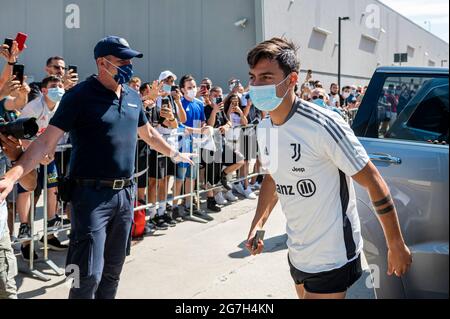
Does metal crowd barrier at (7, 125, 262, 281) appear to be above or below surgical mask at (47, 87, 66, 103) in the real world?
below

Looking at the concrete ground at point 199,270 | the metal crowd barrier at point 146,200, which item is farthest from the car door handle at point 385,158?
the metal crowd barrier at point 146,200

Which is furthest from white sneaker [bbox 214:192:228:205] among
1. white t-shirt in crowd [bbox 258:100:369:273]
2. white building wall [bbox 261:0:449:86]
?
white building wall [bbox 261:0:449:86]

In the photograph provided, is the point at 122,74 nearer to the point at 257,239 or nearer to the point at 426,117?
the point at 257,239

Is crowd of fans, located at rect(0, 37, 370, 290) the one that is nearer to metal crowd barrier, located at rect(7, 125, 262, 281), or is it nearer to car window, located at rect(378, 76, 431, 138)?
metal crowd barrier, located at rect(7, 125, 262, 281)

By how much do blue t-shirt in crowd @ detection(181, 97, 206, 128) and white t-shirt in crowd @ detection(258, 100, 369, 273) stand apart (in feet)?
16.4

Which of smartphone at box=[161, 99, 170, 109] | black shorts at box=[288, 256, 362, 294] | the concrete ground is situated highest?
smartphone at box=[161, 99, 170, 109]

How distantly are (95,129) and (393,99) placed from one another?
2186 mm

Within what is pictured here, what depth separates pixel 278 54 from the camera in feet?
8.79

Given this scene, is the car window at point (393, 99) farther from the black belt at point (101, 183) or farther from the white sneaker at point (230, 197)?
the white sneaker at point (230, 197)

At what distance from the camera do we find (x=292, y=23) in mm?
22141

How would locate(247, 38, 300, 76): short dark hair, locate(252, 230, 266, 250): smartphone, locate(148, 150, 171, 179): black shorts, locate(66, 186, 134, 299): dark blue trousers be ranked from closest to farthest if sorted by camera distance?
1. locate(247, 38, 300, 76): short dark hair
2. locate(252, 230, 266, 250): smartphone
3. locate(66, 186, 134, 299): dark blue trousers
4. locate(148, 150, 171, 179): black shorts

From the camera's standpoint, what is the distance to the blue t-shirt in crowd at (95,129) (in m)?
3.37

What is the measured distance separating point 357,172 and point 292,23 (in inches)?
817

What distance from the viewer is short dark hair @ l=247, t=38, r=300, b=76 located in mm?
2664
